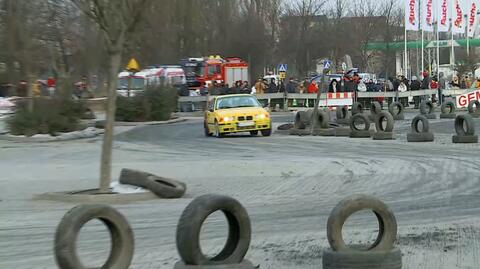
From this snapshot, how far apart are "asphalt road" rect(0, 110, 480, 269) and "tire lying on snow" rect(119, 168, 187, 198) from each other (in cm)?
26

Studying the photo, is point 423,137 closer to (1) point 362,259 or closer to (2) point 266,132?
(2) point 266,132

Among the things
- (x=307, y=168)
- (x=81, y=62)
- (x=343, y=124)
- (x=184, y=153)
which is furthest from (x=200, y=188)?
(x=81, y=62)

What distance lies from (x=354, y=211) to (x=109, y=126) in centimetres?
595

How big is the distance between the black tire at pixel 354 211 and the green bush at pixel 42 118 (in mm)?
18714

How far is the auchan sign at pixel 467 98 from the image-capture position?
35562 mm

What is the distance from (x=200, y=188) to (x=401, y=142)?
31.6ft

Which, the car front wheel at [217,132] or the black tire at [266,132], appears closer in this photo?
the car front wheel at [217,132]

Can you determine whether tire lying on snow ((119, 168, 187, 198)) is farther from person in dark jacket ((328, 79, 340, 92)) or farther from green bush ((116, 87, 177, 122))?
person in dark jacket ((328, 79, 340, 92))

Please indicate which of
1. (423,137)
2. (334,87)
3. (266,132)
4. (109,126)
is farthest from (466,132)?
(334,87)

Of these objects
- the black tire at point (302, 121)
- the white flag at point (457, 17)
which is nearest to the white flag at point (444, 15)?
the white flag at point (457, 17)

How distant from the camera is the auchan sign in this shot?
3556 centimetres

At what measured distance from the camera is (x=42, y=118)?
78.0 feet

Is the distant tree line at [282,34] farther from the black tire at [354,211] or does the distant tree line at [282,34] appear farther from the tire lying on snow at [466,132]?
the black tire at [354,211]

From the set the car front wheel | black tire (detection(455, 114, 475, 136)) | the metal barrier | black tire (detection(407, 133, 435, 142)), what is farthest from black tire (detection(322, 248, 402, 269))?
the metal barrier
